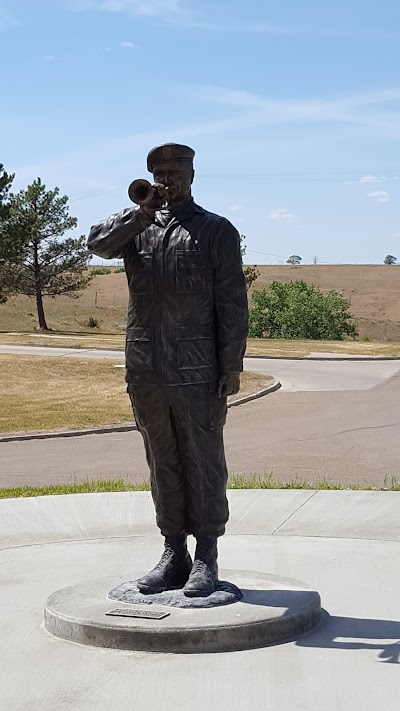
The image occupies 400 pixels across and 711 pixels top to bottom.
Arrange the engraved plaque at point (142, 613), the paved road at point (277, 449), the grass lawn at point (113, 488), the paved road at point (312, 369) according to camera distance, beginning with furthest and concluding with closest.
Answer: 1. the paved road at point (312, 369)
2. the paved road at point (277, 449)
3. the grass lawn at point (113, 488)
4. the engraved plaque at point (142, 613)

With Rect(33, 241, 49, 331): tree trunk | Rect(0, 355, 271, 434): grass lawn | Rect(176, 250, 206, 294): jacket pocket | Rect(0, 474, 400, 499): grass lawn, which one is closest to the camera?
Rect(176, 250, 206, 294): jacket pocket

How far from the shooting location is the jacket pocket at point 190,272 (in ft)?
18.3

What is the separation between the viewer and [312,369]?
26844 mm

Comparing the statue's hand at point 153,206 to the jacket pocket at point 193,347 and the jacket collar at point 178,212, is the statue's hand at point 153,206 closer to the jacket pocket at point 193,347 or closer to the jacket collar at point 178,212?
the jacket collar at point 178,212

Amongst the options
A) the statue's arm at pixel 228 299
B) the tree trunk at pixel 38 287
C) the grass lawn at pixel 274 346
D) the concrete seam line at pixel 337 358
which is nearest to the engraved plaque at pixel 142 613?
the statue's arm at pixel 228 299

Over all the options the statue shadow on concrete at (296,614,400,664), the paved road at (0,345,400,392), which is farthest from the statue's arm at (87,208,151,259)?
the paved road at (0,345,400,392)

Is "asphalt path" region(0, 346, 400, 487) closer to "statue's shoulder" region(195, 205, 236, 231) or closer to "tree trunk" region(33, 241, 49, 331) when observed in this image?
"statue's shoulder" region(195, 205, 236, 231)

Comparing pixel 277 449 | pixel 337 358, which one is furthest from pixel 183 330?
pixel 337 358

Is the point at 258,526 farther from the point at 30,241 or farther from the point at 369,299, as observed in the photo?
the point at 369,299

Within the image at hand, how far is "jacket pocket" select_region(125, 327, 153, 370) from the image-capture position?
561 centimetres

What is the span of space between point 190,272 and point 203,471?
1041 millimetres

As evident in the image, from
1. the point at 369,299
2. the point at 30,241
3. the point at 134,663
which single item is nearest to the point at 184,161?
the point at 134,663

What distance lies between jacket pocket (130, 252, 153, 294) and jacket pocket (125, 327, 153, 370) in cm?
20

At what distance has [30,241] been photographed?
46531 millimetres
